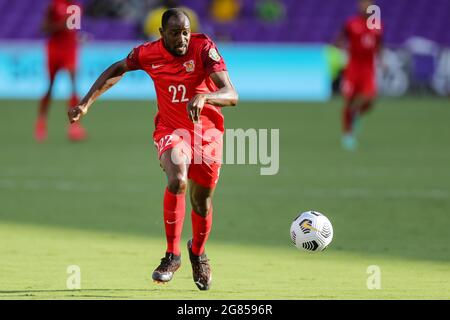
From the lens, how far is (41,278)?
7473mm

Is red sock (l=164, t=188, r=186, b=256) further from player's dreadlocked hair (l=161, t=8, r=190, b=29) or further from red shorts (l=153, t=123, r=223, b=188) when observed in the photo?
player's dreadlocked hair (l=161, t=8, r=190, b=29)

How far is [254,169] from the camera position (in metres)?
15.2

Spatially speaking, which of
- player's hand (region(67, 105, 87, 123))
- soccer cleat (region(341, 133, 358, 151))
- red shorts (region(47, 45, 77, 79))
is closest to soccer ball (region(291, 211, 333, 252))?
player's hand (region(67, 105, 87, 123))

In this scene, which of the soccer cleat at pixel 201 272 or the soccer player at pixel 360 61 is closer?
the soccer cleat at pixel 201 272

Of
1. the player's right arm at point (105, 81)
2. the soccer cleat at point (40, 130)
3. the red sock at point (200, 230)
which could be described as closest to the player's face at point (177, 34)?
the player's right arm at point (105, 81)

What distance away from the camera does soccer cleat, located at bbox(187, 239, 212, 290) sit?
7.12 meters

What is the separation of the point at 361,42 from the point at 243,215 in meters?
7.91

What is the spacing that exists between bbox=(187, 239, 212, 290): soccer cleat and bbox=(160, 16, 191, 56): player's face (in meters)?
1.37

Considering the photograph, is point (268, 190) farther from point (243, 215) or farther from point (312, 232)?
point (312, 232)

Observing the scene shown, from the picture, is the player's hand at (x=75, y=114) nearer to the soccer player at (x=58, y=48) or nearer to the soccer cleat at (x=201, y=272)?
the soccer cleat at (x=201, y=272)

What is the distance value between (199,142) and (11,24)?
70.1ft

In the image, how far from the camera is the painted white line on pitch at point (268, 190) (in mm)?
12250

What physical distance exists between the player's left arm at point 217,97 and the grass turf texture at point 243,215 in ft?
3.85

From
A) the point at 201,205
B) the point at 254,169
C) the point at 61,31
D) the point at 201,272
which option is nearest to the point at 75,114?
the point at 201,205
